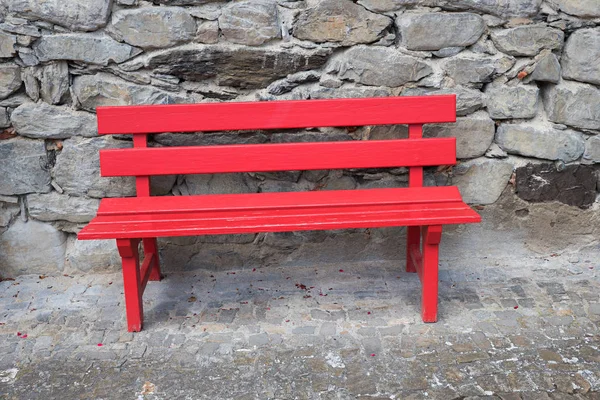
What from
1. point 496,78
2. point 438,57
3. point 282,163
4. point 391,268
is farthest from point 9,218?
point 496,78

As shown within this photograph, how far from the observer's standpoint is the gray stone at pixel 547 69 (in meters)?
3.13

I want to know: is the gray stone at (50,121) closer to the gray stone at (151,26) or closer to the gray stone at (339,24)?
the gray stone at (151,26)

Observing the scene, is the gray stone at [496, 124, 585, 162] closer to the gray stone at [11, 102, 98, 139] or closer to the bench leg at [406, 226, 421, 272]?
the bench leg at [406, 226, 421, 272]

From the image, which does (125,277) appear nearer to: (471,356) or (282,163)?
(282,163)

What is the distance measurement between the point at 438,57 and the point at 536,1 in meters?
0.56


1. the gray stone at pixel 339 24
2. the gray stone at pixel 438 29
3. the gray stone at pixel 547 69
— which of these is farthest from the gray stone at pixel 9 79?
the gray stone at pixel 547 69

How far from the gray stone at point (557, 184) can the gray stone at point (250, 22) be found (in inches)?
60.1

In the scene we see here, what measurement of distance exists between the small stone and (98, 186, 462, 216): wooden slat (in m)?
0.82

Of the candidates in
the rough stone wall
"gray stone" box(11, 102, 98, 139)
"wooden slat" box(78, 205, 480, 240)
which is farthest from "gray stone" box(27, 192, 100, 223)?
"wooden slat" box(78, 205, 480, 240)

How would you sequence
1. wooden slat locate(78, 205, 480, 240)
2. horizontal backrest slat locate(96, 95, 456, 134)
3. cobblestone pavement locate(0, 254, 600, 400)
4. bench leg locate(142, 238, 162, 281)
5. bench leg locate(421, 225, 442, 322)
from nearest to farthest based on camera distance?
1. cobblestone pavement locate(0, 254, 600, 400)
2. wooden slat locate(78, 205, 480, 240)
3. bench leg locate(421, 225, 442, 322)
4. horizontal backrest slat locate(96, 95, 456, 134)
5. bench leg locate(142, 238, 162, 281)

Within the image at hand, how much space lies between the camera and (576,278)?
313 centimetres

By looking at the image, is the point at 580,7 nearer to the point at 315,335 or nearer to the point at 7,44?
the point at 315,335

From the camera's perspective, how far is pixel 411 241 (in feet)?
10.3

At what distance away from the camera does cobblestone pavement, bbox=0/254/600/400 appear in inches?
89.5
